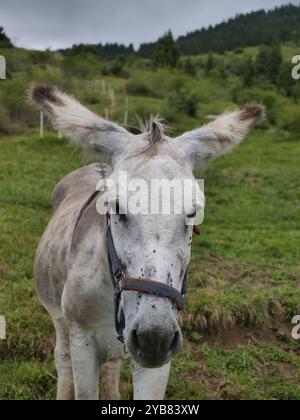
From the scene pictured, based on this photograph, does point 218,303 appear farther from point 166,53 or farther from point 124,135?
point 166,53

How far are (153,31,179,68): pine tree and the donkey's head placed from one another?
52.0 m

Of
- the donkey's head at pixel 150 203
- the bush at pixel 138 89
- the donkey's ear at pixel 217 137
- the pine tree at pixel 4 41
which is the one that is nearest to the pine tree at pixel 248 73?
the bush at pixel 138 89

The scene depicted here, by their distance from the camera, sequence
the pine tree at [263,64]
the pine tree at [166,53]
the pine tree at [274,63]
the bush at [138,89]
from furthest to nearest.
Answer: the pine tree at [166,53]
the pine tree at [263,64]
the pine tree at [274,63]
the bush at [138,89]

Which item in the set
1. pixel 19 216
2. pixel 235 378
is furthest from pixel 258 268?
pixel 19 216

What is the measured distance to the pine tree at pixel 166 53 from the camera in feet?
175

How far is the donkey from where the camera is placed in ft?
6.97

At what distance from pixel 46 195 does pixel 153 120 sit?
7.38 metres

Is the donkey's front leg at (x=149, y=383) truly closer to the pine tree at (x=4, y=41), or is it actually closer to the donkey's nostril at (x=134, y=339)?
the donkey's nostril at (x=134, y=339)

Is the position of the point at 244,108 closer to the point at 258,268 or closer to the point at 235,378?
the point at 235,378

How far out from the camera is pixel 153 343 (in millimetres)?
2055

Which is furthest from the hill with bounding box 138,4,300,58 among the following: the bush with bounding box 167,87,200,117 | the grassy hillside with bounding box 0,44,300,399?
the grassy hillside with bounding box 0,44,300,399

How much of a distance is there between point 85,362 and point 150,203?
3.96 feet

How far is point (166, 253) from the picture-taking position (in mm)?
2160
